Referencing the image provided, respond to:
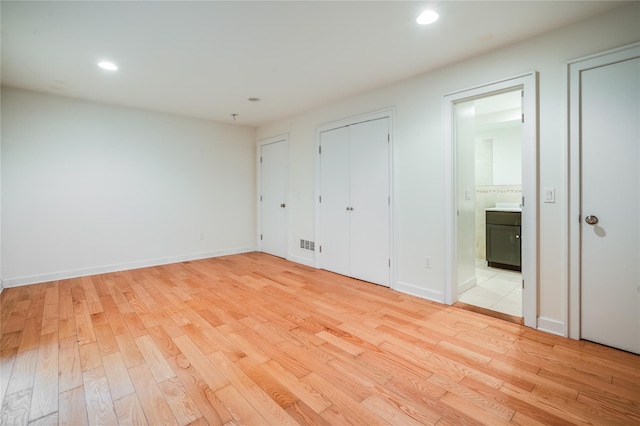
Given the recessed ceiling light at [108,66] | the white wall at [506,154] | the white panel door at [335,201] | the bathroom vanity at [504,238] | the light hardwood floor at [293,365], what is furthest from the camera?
the white wall at [506,154]

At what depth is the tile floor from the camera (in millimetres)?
2958

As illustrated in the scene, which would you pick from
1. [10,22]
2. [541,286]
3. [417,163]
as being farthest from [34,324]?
[541,286]

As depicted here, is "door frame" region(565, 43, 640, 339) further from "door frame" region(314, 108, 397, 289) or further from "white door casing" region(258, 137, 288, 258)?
"white door casing" region(258, 137, 288, 258)

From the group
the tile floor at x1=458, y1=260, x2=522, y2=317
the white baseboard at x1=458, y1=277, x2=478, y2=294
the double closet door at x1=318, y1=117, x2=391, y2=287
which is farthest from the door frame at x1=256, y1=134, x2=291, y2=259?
the tile floor at x1=458, y1=260, x2=522, y2=317

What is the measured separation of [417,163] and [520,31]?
137 cm

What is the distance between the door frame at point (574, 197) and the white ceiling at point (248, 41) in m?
0.43

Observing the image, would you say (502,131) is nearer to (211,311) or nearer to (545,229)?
(545,229)

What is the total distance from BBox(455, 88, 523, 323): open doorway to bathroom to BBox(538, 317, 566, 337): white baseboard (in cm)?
24

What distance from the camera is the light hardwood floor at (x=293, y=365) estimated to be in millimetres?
1522

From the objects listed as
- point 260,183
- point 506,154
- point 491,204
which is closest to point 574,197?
point 491,204

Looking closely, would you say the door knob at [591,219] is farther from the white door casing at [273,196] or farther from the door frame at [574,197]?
the white door casing at [273,196]

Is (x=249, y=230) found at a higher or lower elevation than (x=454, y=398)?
higher

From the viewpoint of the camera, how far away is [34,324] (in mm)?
2570

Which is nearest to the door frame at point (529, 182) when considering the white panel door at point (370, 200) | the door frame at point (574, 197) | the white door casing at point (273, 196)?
the door frame at point (574, 197)
